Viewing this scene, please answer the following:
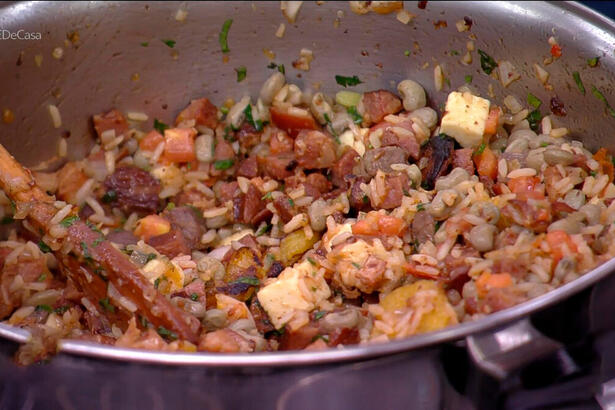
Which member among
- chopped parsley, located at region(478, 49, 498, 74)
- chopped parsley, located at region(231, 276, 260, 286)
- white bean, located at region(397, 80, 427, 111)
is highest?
chopped parsley, located at region(478, 49, 498, 74)

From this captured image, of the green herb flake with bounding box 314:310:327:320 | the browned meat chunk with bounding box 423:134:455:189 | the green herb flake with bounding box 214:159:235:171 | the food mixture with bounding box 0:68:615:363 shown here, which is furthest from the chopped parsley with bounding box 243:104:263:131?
the green herb flake with bounding box 314:310:327:320

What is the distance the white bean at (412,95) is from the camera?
2.17m

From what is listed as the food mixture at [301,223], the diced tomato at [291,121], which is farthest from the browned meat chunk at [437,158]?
the diced tomato at [291,121]

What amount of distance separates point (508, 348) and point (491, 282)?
258 mm

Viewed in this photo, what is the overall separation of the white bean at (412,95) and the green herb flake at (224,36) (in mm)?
542

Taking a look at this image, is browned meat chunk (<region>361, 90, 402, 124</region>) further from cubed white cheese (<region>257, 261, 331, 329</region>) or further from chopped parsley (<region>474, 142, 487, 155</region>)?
cubed white cheese (<region>257, 261, 331, 329</region>)

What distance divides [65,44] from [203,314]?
967 millimetres

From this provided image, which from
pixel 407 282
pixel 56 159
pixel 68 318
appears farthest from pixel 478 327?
pixel 56 159

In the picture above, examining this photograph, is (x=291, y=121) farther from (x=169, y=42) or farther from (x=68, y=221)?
(x=68, y=221)

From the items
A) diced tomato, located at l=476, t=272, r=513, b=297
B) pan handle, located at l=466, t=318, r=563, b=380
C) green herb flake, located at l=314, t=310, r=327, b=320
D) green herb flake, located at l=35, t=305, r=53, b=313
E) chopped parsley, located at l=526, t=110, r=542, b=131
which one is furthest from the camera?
chopped parsley, located at l=526, t=110, r=542, b=131

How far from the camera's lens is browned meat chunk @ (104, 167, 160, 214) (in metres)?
2.21

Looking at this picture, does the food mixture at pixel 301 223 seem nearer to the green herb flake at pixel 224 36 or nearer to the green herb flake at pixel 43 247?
the green herb flake at pixel 43 247

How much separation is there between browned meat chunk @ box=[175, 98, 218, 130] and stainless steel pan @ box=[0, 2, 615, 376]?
0.05 metres

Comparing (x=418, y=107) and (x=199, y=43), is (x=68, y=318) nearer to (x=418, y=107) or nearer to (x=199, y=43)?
(x=199, y=43)
